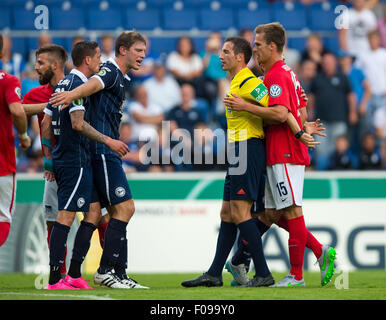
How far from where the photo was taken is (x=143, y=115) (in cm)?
1196

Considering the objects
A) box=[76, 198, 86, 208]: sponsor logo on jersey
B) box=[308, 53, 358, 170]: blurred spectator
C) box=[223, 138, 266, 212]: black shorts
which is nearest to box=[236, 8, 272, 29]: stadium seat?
box=[308, 53, 358, 170]: blurred spectator

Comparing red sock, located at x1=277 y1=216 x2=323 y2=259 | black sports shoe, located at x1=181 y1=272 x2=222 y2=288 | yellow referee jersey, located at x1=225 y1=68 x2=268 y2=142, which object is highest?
yellow referee jersey, located at x1=225 y1=68 x2=268 y2=142

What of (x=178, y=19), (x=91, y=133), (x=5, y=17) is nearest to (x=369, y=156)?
(x=178, y=19)

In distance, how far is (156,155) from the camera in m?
10.9

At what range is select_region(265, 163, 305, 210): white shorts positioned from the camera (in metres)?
6.41

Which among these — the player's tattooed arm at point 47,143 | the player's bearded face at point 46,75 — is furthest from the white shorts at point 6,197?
the player's bearded face at point 46,75

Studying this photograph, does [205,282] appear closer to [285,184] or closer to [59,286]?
[285,184]

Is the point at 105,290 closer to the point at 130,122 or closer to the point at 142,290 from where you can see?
the point at 142,290

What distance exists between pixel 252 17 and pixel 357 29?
188 cm

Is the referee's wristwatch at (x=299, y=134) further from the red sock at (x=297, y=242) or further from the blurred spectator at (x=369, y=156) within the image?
the blurred spectator at (x=369, y=156)

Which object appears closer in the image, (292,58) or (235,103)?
(235,103)

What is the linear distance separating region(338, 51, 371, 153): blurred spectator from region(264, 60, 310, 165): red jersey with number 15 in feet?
19.3

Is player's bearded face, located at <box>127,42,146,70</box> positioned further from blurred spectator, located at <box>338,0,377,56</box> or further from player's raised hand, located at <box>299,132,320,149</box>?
blurred spectator, located at <box>338,0,377,56</box>
